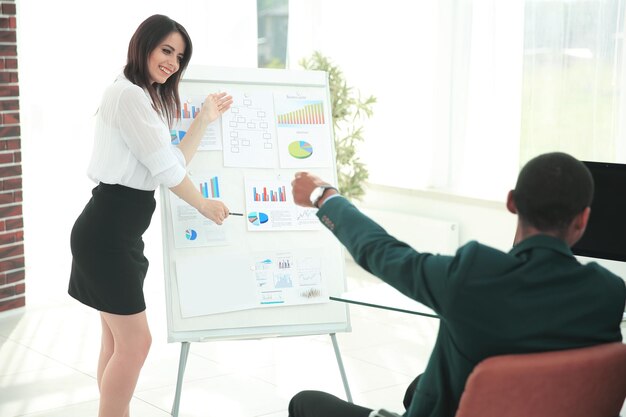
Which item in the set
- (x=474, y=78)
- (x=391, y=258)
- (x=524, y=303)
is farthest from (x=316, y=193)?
(x=474, y=78)

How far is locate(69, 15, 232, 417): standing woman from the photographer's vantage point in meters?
2.70

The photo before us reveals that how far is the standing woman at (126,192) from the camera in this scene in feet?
8.86

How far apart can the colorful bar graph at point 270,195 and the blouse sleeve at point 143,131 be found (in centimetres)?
56

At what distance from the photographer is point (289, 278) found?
3.24 m

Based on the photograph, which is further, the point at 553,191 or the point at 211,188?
the point at 211,188

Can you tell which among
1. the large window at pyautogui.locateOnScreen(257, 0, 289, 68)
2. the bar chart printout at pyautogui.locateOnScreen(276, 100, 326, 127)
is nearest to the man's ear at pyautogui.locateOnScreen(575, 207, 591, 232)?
the bar chart printout at pyautogui.locateOnScreen(276, 100, 326, 127)

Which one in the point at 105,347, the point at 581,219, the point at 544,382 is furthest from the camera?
the point at 105,347

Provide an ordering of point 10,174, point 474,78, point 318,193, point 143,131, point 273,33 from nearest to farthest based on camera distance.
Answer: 1. point 318,193
2. point 143,131
3. point 10,174
4. point 474,78
5. point 273,33

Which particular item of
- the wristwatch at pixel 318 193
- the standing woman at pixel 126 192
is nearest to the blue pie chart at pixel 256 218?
the standing woman at pixel 126 192

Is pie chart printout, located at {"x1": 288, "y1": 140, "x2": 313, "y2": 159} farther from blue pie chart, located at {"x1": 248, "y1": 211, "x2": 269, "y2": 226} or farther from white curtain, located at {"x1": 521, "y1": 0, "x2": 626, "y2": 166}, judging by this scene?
white curtain, located at {"x1": 521, "y1": 0, "x2": 626, "y2": 166}

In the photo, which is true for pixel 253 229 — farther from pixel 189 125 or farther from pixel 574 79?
pixel 574 79

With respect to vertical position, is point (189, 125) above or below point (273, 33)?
below

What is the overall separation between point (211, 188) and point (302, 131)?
1.46 ft

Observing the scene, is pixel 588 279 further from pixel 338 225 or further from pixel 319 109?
pixel 319 109
